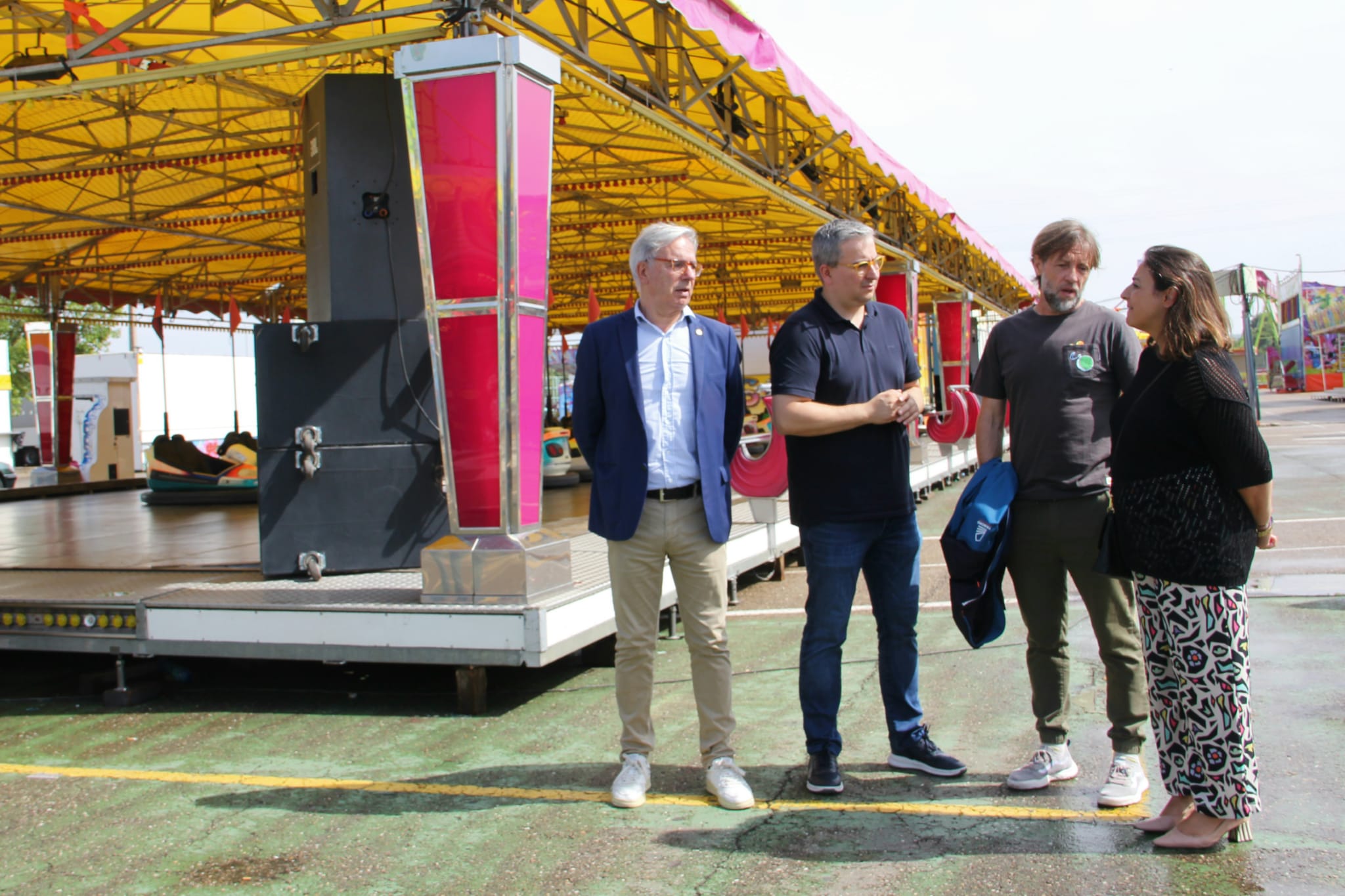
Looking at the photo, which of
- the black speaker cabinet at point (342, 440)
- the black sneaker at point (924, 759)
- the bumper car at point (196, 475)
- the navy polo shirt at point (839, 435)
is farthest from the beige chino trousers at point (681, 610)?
the bumper car at point (196, 475)

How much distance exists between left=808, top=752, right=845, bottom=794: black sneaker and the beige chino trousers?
0.91 feet

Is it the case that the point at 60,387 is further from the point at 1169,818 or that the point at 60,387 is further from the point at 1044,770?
the point at 1169,818

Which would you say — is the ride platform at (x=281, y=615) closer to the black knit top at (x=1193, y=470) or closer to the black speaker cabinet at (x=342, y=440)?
the black speaker cabinet at (x=342, y=440)

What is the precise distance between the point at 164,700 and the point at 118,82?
368 cm

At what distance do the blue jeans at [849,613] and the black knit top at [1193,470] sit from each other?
0.76 metres

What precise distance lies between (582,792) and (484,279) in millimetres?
2129

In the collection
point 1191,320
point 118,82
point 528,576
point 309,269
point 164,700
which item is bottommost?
point 164,700

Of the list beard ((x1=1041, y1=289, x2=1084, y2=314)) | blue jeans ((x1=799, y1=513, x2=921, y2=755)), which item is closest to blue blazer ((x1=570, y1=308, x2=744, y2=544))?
blue jeans ((x1=799, y1=513, x2=921, y2=755))

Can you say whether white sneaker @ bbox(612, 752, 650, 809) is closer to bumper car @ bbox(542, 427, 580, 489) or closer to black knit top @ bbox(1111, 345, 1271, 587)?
black knit top @ bbox(1111, 345, 1271, 587)

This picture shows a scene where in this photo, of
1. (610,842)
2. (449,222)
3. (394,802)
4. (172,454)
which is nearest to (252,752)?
(394,802)

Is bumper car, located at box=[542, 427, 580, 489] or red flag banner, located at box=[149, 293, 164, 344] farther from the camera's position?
red flag banner, located at box=[149, 293, 164, 344]

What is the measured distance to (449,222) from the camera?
15.8 ft

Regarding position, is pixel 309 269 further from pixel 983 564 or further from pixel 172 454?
pixel 172 454

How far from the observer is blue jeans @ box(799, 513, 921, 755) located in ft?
12.0
